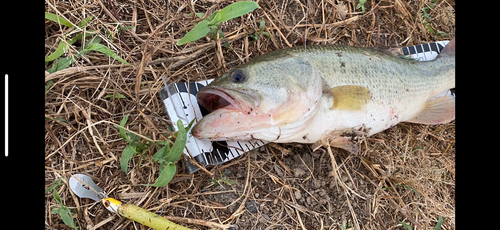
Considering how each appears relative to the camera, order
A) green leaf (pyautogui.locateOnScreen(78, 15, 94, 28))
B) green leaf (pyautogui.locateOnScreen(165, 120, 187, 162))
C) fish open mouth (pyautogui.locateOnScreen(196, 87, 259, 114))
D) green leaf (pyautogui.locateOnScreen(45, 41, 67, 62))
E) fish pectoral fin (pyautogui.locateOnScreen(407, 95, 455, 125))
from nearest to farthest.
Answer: green leaf (pyautogui.locateOnScreen(165, 120, 187, 162)), fish open mouth (pyautogui.locateOnScreen(196, 87, 259, 114)), green leaf (pyautogui.locateOnScreen(45, 41, 67, 62)), green leaf (pyautogui.locateOnScreen(78, 15, 94, 28)), fish pectoral fin (pyautogui.locateOnScreen(407, 95, 455, 125))

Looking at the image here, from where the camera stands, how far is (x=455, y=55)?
128 inches

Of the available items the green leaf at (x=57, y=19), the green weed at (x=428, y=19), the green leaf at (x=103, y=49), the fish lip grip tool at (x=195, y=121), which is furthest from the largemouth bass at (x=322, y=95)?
the green leaf at (x=57, y=19)

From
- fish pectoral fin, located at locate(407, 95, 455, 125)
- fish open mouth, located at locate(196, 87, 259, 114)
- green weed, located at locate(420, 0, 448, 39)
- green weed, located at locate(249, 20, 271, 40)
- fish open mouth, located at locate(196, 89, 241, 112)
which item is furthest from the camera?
green weed, located at locate(420, 0, 448, 39)

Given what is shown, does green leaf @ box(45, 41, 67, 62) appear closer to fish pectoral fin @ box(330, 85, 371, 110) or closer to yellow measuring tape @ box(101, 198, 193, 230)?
yellow measuring tape @ box(101, 198, 193, 230)

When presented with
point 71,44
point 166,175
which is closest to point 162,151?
point 166,175

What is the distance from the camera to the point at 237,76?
2.47 meters

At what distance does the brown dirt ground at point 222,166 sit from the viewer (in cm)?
259

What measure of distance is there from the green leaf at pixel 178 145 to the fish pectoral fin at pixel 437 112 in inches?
82.8

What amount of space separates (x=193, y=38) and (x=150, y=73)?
54cm

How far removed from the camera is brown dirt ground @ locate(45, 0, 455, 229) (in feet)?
8.49

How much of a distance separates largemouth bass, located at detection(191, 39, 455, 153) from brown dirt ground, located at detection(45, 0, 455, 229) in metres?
0.25

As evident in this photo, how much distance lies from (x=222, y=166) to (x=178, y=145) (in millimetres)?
564

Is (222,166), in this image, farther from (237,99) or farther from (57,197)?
(57,197)

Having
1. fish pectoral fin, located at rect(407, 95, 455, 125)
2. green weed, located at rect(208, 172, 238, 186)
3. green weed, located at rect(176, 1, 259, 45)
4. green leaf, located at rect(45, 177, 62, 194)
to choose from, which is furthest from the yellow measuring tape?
fish pectoral fin, located at rect(407, 95, 455, 125)
